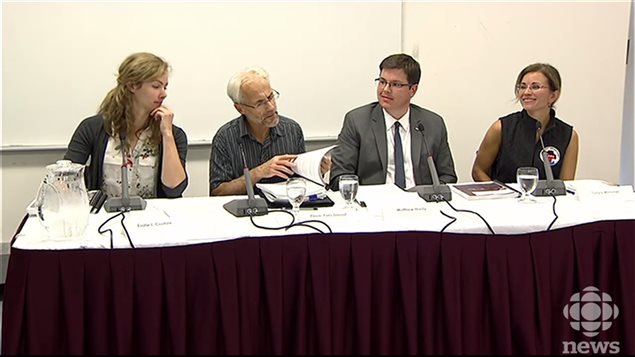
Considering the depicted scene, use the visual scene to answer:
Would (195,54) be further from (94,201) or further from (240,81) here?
(94,201)

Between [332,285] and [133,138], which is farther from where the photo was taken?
[133,138]

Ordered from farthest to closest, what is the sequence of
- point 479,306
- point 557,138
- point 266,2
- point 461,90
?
point 461,90 → point 266,2 → point 557,138 → point 479,306

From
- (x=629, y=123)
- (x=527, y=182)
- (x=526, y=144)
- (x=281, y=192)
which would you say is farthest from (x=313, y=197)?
(x=629, y=123)

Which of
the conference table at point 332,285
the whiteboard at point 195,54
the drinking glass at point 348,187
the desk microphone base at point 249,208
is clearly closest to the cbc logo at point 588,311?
the conference table at point 332,285

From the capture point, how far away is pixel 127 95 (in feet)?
7.97

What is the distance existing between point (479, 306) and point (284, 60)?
5.92 ft

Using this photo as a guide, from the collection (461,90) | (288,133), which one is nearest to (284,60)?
(288,133)

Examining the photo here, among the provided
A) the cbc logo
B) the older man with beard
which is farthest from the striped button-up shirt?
the cbc logo

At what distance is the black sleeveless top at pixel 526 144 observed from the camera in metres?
2.66

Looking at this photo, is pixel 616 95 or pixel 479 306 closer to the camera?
pixel 479 306

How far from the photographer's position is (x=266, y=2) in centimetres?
305

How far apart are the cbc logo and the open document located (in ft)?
2.83

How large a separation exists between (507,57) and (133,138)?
80.4 inches

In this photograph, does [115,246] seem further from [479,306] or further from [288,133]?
[288,133]
